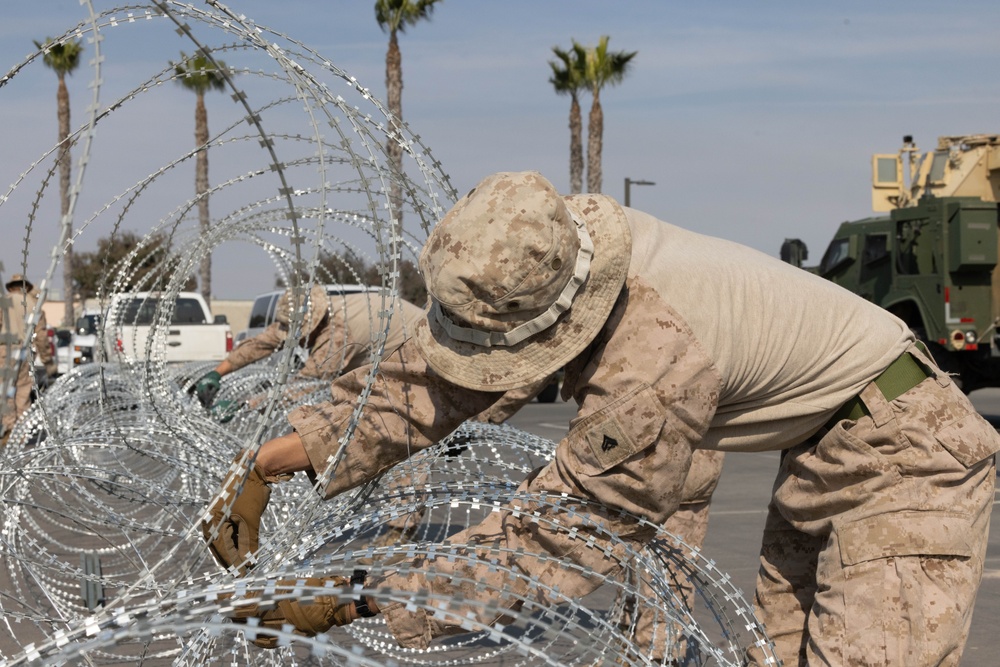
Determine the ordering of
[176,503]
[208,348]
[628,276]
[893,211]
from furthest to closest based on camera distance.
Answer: [208,348] → [893,211] → [176,503] → [628,276]

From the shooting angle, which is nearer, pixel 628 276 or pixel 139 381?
pixel 628 276

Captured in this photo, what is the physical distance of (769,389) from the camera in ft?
9.82

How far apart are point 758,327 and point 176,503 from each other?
2.82 meters

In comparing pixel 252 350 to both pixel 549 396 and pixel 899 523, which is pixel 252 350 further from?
pixel 549 396

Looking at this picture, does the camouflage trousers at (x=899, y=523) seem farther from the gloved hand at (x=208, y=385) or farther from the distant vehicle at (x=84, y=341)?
the distant vehicle at (x=84, y=341)

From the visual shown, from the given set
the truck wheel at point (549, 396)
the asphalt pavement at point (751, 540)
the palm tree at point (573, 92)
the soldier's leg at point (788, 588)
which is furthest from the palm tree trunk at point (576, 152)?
the soldier's leg at point (788, 588)

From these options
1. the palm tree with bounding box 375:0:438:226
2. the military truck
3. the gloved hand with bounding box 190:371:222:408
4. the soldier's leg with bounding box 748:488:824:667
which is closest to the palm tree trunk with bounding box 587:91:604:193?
the palm tree with bounding box 375:0:438:226

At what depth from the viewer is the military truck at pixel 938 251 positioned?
47.6 feet

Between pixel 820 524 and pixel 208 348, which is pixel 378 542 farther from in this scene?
pixel 208 348

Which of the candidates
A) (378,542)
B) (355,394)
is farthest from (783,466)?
(378,542)

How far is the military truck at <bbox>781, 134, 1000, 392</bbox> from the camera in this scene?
1451 cm

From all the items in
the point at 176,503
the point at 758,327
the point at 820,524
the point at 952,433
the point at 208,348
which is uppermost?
the point at 758,327

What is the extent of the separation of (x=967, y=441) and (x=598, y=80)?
31.0 m

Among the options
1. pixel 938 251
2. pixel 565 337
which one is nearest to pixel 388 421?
pixel 565 337
